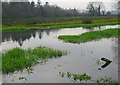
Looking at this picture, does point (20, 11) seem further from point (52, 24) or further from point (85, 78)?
point (85, 78)

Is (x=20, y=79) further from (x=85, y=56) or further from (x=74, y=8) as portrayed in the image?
(x=74, y=8)

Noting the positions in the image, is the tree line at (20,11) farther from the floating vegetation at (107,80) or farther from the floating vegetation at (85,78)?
the floating vegetation at (107,80)

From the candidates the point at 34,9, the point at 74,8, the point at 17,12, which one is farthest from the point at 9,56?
the point at 74,8

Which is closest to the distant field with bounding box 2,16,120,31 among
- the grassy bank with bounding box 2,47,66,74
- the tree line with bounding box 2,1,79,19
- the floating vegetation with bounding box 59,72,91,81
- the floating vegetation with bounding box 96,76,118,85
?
the tree line with bounding box 2,1,79,19

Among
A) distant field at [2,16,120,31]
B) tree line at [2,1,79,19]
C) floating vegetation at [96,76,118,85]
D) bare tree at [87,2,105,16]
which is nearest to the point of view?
floating vegetation at [96,76,118,85]

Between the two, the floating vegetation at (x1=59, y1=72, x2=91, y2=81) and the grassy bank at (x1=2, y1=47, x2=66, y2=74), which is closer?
the floating vegetation at (x1=59, y1=72, x2=91, y2=81)

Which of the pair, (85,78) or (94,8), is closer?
(85,78)

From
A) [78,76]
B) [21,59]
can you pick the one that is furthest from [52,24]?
[78,76]

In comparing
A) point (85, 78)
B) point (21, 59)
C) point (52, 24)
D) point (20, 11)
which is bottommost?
point (85, 78)

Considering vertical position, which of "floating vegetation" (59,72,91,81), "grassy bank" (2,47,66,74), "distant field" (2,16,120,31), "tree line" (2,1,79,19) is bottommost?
"floating vegetation" (59,72,91,81)

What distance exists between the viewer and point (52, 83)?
10.4 m

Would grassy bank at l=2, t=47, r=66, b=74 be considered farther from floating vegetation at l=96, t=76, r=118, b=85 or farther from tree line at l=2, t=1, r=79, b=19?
tree line at l=2, t=1, r=79, b=19

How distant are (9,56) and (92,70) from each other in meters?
5.73

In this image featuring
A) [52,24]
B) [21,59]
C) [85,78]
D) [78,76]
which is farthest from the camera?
[52,24]
